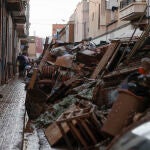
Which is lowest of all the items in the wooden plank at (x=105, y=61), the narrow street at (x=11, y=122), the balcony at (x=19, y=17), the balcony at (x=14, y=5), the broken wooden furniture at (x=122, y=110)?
the narrow street at (x=11, y=122)

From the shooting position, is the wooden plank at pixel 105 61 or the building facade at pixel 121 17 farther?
the building facade at pixel 121 17

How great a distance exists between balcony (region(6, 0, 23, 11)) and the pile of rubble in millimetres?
5898

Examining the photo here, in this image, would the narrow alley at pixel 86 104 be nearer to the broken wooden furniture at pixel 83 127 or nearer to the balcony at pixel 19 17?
the broken wooden furniture at pixel 83 127

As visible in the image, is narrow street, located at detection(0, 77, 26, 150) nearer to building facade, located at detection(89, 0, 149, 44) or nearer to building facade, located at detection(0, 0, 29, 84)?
building facade, located at detection(0, 0, 29, 84)

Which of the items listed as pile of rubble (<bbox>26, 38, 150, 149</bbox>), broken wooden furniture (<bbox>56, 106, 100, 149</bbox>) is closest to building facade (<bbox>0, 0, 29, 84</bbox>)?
pile of rubble (<bbox>26, 38, 150, 149</bbox>)

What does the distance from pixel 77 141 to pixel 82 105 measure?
4.74 feet

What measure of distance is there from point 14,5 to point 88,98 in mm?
15404

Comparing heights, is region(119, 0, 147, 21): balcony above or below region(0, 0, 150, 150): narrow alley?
above

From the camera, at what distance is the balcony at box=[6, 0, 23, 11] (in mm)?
22719

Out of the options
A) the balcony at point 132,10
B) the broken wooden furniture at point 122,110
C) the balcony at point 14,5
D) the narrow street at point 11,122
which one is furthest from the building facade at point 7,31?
the broken wooden furniture at point 122,110

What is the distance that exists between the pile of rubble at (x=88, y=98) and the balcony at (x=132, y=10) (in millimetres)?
12279

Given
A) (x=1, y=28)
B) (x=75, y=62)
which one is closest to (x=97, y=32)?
(x=1, y=28)

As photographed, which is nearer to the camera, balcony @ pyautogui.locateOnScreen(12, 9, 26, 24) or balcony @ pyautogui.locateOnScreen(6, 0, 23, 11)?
balcony @ pyautogui.locateOnScreen(6, 0, 23, 11)

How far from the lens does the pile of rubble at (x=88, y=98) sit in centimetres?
716
